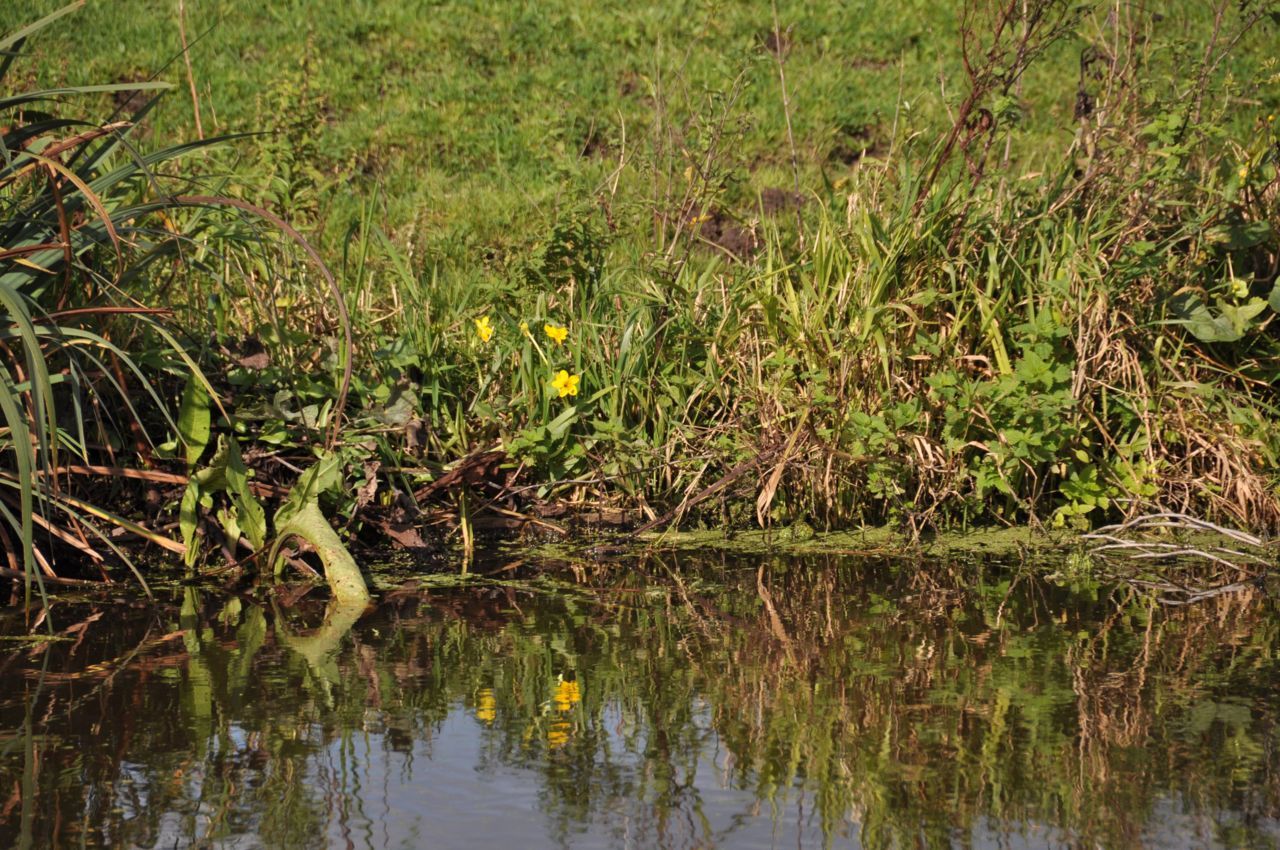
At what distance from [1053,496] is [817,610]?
54.8 inches

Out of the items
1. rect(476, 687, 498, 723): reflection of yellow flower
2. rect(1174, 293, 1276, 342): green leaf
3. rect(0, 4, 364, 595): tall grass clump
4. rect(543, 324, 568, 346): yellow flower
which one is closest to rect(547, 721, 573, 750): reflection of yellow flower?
rect(476, 687, 498, 723): reflection of yellow flower

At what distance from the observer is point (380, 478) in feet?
15.3

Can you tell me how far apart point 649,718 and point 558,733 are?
21cm

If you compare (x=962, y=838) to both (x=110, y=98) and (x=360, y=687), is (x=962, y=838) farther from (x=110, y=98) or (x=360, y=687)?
(x=110, y=98)

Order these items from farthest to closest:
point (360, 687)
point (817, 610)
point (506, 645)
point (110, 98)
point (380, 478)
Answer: point (110, 98), point (380, 478), point (817, 610), point (506, 645), point (360, 687)

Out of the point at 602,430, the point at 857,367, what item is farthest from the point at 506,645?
the point at 857,367

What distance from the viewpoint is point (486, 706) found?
10.2ft

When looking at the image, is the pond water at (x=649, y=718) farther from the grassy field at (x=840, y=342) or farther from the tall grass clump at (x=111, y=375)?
the grassy field at (x=840, y=342)

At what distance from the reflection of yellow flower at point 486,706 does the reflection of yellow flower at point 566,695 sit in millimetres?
134

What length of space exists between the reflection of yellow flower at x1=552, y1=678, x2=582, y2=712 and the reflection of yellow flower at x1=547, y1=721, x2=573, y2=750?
9 centimetres

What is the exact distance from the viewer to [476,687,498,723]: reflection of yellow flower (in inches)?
120

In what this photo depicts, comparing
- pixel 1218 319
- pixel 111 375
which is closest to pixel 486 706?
pixel 111 375

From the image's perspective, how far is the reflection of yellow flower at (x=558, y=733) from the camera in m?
2.89

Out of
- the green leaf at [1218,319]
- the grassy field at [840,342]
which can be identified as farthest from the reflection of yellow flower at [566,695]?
the green leaf at [1218,319]
